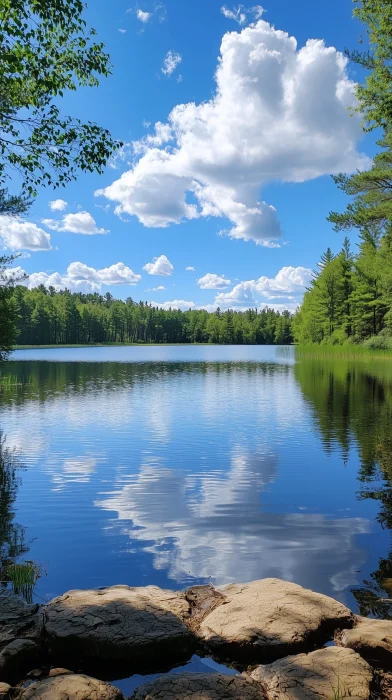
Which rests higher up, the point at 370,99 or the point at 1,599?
the point at 370,99

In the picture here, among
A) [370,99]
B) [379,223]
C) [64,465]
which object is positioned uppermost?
[370,99]

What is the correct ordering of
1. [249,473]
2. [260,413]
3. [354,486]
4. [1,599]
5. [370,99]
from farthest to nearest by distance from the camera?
[260,413], [370,99], [249,473], [354,486], [1,599]

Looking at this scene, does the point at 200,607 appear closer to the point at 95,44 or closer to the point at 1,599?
the point at 1,599

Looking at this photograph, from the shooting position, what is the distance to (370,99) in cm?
1712

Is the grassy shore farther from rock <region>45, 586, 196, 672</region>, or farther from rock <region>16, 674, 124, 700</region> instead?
rock <region>16, 674, 124, 700</region>

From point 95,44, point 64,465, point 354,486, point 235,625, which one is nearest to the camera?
point 235,625

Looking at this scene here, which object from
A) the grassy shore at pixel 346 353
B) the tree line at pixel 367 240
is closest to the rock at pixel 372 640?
the tree line at pixel 367 240

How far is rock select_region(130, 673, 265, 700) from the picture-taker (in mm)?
4121

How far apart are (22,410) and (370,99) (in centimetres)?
2026

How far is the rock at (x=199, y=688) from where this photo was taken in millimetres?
4121

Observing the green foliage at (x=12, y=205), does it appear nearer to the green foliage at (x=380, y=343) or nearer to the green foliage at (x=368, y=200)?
the green foliage at (x=368, y=200)

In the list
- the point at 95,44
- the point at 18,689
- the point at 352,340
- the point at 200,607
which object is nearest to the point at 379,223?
the point at 95,44

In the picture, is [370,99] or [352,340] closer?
[370,99]

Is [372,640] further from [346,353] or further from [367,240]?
[346,353]
